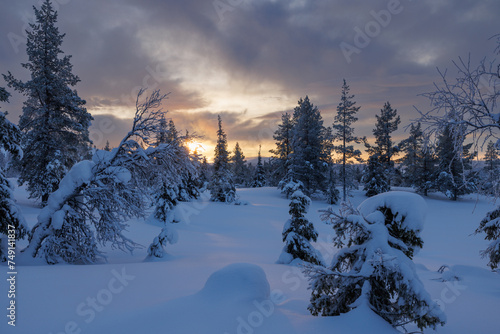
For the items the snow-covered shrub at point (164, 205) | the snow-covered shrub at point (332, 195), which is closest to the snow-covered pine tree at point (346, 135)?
the snow-covered shrub at point (332, 195)

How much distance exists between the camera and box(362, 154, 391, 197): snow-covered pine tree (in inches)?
1277

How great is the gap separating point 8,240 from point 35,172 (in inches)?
517

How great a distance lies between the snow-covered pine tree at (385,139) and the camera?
34500 millimetres

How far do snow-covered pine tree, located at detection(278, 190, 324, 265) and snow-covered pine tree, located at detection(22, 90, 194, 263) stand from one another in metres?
4.77

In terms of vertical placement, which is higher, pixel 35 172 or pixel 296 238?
pixel 35 172

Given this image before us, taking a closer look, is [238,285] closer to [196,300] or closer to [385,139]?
[196,300]

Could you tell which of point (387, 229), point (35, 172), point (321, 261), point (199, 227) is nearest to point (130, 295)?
point (387, 229)

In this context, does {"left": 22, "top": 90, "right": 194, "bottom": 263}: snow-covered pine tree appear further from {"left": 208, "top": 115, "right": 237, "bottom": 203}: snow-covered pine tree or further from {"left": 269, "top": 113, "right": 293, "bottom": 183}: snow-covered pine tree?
{"left": 269, "top": 113, "right": 293, "bottom": 183}: snow-covered pine tree

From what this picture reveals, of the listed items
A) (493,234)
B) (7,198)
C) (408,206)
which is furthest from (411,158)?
(7,198)

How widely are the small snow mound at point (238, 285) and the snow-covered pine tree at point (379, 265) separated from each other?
2.98 ft

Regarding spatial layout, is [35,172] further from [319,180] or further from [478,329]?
[319,180]

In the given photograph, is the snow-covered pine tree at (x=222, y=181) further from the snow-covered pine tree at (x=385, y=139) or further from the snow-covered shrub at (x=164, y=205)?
the snow-covered pine tree at (x=385, y=139)

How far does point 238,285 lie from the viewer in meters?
4.41

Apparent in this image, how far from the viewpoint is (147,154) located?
9227 millimetres
